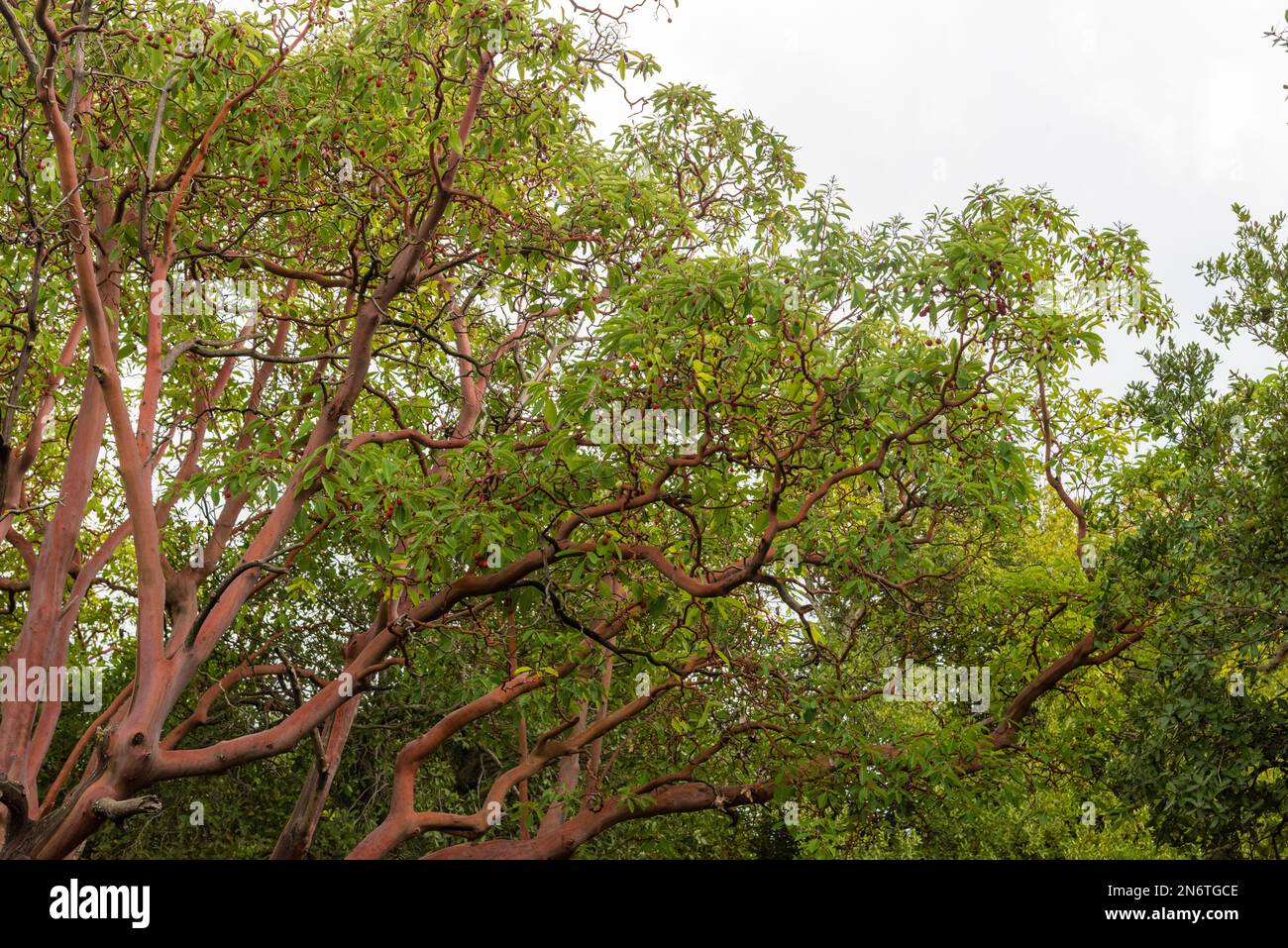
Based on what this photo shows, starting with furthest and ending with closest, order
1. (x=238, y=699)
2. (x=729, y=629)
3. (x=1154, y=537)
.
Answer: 1. (x=238, y=699)
2. (x=729, y=629)
3. (x=1154, y=537)

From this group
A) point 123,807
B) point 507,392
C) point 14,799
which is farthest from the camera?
point 507,392

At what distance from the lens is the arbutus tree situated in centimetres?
905

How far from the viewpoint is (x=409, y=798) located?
12.7 meters

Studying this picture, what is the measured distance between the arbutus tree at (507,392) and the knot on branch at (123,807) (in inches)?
1.2

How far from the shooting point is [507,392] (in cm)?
1355

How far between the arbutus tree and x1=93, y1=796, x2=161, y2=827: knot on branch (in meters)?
0.03

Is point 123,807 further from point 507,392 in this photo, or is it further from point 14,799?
point 507,392

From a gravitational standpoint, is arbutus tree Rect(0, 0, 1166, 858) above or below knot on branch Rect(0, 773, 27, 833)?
above

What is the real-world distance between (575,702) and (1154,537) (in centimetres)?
663

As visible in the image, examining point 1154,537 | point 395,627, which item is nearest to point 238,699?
point 395,627

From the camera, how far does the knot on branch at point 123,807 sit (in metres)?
8.78

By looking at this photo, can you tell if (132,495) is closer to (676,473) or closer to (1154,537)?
(676,473)

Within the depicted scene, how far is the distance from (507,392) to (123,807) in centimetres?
598

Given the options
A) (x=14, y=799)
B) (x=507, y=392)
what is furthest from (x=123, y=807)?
(x=507, y=392)
